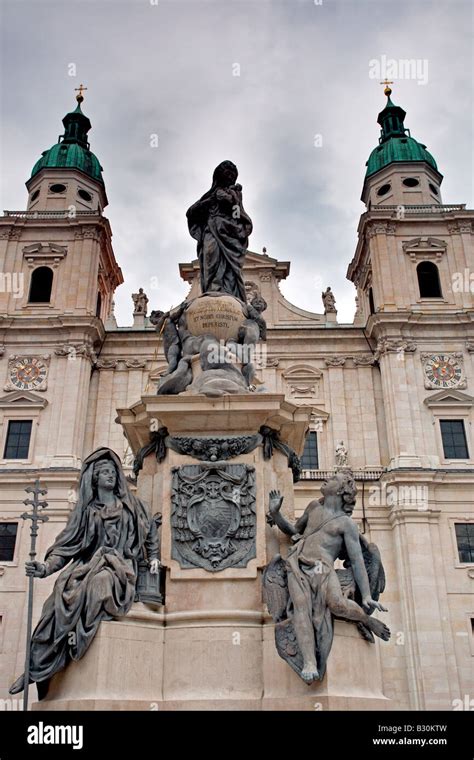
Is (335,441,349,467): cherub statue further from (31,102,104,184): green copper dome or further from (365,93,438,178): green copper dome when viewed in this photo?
(31,102,104,184): green copper dome

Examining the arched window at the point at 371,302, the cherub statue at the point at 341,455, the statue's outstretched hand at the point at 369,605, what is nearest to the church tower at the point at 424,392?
the arched window at the point at 371,302

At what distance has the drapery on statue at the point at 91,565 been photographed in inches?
230

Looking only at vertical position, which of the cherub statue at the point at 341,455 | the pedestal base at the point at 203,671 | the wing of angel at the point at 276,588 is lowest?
→ the pedestal base at the point at 203,671

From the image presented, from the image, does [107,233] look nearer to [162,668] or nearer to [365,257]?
[365,257]

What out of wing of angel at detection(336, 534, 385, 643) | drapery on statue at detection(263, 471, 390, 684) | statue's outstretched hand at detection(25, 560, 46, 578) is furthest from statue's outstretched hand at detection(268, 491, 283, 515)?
statue's outstretched hand at detection(25, 560, 46, 578)

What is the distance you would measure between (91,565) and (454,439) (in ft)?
77.2

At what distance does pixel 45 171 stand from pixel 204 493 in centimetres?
3197

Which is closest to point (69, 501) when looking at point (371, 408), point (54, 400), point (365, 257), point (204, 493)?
point (54, 400)

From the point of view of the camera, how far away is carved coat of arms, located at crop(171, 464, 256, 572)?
675 centimetres

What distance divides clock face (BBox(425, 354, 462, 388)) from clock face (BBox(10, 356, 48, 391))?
15083mm

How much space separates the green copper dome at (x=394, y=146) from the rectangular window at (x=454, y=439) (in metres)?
14.4

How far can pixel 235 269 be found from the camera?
9422 mm

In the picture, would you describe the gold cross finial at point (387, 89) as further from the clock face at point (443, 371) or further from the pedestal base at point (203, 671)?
the pedestal base at point (203, 671)

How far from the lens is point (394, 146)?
36.8 metres
